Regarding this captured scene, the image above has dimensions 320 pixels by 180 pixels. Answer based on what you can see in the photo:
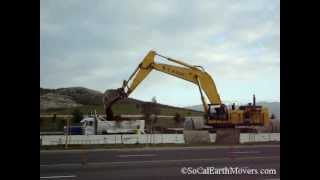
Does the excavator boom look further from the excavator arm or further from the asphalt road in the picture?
the asphalt road

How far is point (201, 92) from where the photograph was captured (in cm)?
652

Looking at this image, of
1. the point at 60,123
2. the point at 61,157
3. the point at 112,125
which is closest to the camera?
the point at 60,123

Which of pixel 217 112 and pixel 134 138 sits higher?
pixel 217 112

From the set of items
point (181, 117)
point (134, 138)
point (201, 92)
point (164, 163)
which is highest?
point (201, 92)

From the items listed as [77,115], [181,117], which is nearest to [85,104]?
[77,115]

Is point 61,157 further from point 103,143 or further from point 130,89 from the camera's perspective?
point 130,89

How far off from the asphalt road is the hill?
746 millimetres

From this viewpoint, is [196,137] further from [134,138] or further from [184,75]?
[184,75]

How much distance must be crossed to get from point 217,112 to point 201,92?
1.69 feet

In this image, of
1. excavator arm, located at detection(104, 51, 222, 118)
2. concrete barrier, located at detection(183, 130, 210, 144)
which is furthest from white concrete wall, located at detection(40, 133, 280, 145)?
excavator arm, located at detection(104, 51, 222, 118)
